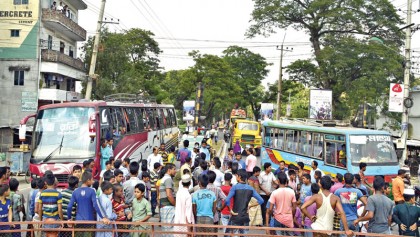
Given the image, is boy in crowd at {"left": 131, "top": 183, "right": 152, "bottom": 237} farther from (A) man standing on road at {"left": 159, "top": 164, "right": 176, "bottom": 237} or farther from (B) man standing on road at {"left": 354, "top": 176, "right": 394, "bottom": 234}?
(B) man standing on road at {"left": 354, "top": 176, "right": 394, "bottom": 234}

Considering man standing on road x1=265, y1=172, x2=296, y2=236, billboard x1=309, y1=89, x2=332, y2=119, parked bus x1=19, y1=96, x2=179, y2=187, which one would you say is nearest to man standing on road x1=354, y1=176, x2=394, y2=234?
man standing on road x1=265, y1=172, x2=296, y2=236

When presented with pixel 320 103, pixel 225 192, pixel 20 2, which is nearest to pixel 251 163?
pixel 225 192

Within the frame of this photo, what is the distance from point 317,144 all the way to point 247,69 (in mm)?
37775

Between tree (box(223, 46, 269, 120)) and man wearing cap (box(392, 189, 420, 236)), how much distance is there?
147ft

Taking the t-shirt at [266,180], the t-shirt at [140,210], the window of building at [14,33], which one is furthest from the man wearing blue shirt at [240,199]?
the window of building at [14,33]

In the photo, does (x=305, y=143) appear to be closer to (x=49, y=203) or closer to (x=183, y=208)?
(x=183, y=208)

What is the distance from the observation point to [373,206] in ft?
24.1

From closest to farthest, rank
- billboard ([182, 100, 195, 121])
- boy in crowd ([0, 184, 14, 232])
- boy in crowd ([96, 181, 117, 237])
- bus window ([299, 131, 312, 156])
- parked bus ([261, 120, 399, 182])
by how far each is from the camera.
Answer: boy in crowd ([96, 181, 117, 237]) < boy in crowd ([0, 184, 14, 232]) < parked bus ([261, 120, 399, 182]) < bus window ([299, 131, 312, 156]) < billboard ([182, 100, 195, 121])

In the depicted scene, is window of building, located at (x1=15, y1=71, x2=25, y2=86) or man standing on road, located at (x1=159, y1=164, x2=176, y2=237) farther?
window of building, located at (x1=15, y1=71, x2=25, y2=86)

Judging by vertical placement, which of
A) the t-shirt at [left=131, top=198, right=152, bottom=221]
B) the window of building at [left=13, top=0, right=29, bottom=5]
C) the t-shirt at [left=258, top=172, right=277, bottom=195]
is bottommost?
the t-shirt at [left=131, top=198, right=152, bottom=221]

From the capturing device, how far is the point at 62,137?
44.7 ft

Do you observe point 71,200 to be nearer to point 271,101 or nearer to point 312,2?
point 312,2

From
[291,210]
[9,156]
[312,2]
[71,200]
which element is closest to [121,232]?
[71,200]

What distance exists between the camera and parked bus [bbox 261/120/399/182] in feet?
45.0
